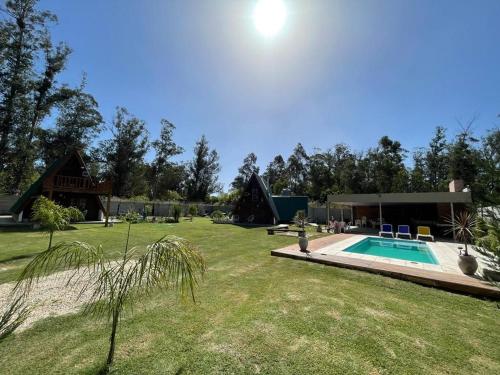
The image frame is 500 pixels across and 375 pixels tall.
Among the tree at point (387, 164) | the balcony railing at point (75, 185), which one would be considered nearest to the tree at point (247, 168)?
the tree at point (387, 164)

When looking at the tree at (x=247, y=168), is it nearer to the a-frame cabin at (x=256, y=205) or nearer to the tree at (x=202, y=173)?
the tree at (x=202, y=173)

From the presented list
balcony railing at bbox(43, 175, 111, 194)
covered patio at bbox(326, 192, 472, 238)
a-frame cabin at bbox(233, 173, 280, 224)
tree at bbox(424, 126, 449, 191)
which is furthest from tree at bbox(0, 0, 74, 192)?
tree at bbox(424, 126, 449, 191)

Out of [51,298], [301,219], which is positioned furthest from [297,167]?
[51,298]

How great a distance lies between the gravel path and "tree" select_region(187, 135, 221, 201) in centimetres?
4611

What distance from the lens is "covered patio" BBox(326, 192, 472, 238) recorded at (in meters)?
14.1

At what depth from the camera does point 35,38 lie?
26047 millimetres

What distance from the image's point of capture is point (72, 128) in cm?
3416

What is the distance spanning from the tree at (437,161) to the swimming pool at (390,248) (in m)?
29.1

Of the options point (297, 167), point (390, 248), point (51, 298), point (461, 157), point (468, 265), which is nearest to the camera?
point (51, 298)

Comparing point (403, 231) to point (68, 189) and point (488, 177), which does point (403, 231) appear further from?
point (68, 189)

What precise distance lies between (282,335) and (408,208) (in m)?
21.7

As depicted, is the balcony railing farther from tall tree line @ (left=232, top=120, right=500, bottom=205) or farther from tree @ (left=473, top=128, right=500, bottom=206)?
tree @ (left=473, top=128, right=500, bottom=206)

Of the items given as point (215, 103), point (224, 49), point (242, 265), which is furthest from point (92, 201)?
point (242, 265)

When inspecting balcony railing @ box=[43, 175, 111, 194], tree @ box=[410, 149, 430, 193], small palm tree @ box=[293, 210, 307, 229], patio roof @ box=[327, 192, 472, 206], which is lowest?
small palm tree @ box=[293, 210, 307, 229]
